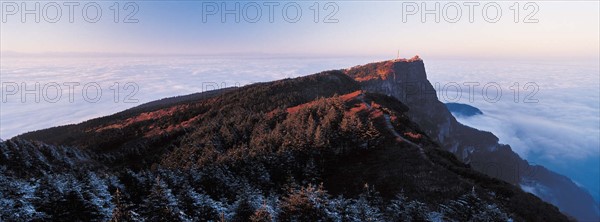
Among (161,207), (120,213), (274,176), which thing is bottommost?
(274,176)

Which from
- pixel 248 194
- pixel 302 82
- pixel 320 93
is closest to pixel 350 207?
pixel 248 194

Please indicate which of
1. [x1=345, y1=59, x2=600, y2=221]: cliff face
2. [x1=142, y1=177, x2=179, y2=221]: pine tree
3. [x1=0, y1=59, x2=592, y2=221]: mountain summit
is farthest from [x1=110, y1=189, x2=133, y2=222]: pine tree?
[x1=345, y1=59, x2=600, y2=221]: cliff face

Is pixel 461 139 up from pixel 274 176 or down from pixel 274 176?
down

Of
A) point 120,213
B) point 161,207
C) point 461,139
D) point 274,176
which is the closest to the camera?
point 120,213

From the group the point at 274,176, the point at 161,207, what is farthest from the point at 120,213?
the point at 274,176

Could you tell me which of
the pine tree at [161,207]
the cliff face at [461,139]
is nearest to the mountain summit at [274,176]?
the pine tree at [161,207]

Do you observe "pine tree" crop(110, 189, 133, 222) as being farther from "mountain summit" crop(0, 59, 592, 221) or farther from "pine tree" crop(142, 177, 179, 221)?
"pine tree" crop(142, 177, 179, 221)

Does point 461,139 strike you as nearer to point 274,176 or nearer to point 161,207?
point 274,176
